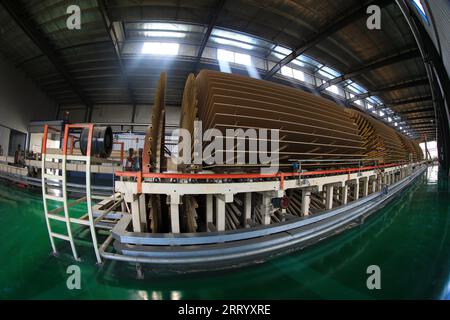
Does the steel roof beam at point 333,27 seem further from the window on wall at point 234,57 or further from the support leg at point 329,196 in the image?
the support leg at point 329,196

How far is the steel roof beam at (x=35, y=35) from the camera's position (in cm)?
504

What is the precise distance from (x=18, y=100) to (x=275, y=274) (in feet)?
46.3

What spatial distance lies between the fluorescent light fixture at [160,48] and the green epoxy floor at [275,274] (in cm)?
666

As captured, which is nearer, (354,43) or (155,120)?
(155,120)

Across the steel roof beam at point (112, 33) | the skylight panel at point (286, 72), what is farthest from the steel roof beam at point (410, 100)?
the steel roof beam at point (112, 33)

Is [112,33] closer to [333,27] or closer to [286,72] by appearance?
[286,72]

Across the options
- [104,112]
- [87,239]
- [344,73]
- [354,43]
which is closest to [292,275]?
[87,239]

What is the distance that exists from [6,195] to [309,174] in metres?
6.14

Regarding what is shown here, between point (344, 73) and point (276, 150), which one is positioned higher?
point (344, 73)

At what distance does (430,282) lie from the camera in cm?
139

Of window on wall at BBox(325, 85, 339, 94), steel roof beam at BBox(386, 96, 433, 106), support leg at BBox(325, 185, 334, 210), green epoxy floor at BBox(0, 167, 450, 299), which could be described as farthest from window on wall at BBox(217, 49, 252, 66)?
steel roof beam at BBox(386, 96, 433, 106)

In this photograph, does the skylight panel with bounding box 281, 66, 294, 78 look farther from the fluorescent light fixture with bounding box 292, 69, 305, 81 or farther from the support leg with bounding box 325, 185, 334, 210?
the support leg with bounding box 325, 185, 334, 210

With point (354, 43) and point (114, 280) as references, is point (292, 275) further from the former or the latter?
point (354, 43)
